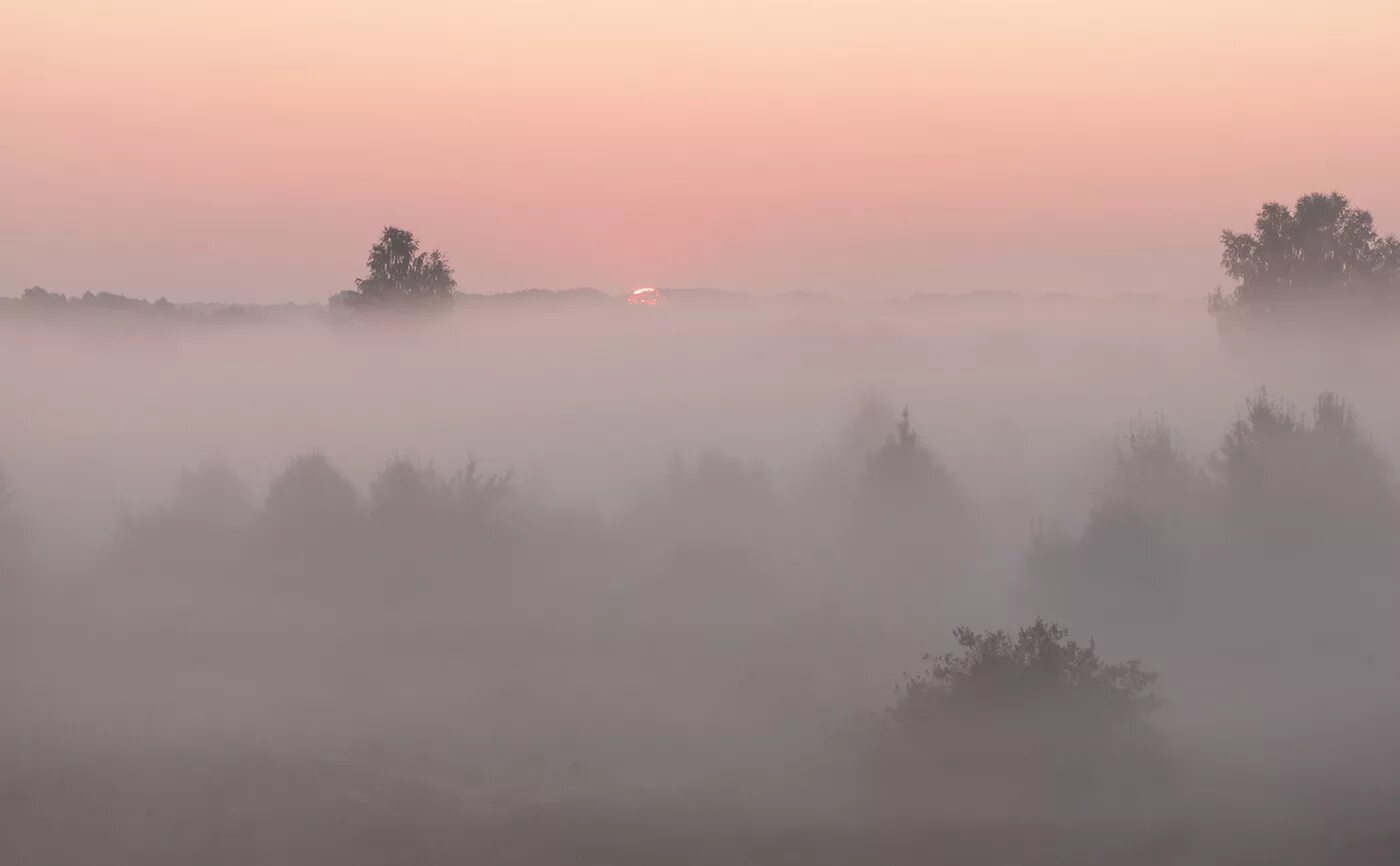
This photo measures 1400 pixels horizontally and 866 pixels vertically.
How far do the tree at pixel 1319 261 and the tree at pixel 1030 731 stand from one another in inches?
2843

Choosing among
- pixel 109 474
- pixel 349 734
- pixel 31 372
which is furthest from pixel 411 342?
pixel 349 734

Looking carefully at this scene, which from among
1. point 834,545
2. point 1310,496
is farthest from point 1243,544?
point 834,545

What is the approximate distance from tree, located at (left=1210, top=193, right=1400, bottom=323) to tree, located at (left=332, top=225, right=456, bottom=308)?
68.5 m

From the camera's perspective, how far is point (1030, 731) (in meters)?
49.6

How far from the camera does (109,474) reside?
406 ft

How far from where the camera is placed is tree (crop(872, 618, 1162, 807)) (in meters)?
49.3

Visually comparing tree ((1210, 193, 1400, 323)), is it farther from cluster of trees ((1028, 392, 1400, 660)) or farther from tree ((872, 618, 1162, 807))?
tree ((872, 618, 1162, 807))

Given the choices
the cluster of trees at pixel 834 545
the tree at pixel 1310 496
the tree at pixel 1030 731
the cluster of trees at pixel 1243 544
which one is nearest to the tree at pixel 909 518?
the cluster of trees at pixel 834 545

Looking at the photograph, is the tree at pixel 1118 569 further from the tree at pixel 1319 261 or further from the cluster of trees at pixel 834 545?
the tree at pixel 1319 261

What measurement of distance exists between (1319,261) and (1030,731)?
7751 cm

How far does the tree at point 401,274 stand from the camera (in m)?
117

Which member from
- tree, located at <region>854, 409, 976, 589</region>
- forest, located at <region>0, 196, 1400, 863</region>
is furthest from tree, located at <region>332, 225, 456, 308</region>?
tree, located at <region>854, 409, 976, 589</region>

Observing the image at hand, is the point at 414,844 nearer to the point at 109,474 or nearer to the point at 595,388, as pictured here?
the point at 109,474

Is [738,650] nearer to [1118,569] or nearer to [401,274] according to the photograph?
[1118,569]
